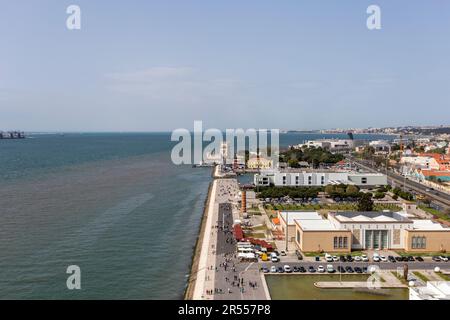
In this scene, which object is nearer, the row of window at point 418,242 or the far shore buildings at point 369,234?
the far shore buildings at point 369,234

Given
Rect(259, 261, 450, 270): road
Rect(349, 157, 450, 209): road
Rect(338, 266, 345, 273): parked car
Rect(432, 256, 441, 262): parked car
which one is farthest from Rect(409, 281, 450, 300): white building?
Rect(349, 157, 450, 209): road

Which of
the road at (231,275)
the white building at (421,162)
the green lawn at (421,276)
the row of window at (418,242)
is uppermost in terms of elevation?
the white building at (421,162)

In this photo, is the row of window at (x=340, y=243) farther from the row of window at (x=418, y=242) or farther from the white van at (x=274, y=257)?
the row of window at (x=418, y=242)

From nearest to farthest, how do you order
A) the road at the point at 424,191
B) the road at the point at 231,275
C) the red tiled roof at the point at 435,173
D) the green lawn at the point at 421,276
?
1. the road at the point at 231,275
2. the green lawn at the point at 421,276
3. the road at the point at 424,191
4. the red tiled roof at the point at 435,173

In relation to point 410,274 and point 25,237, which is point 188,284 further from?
point 25,237

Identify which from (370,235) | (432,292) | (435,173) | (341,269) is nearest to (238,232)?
(341,269)

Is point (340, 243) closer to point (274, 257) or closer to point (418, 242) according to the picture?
point (274, 257)

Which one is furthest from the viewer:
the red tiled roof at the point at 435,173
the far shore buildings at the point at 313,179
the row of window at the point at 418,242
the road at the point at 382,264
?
the red tiled roof at the point at 435,173

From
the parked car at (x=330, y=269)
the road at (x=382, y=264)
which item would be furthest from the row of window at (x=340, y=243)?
the parked car at (x=330, y=269)
